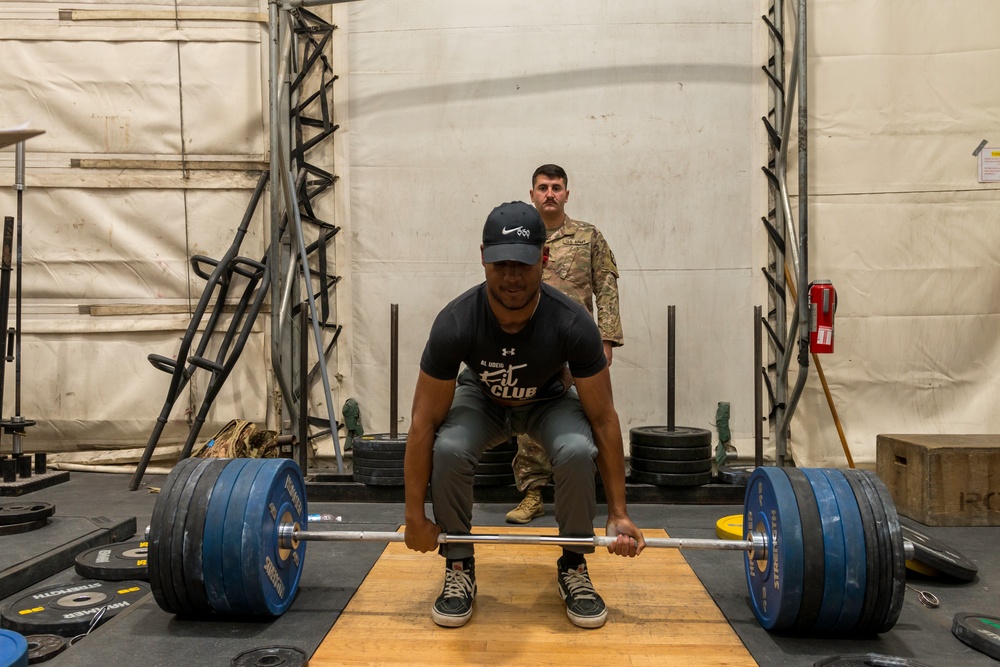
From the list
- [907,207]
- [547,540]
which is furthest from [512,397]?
[907,207]

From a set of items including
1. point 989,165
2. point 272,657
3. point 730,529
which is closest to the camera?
point 272,657

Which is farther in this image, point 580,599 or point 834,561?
point 580,599

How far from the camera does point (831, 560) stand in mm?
1906

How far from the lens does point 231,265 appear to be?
3980mm

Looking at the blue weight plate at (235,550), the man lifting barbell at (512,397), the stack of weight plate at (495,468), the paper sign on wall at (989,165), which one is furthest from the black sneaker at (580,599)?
the paper sign on wall at (989,165)

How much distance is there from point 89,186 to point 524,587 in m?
3.34

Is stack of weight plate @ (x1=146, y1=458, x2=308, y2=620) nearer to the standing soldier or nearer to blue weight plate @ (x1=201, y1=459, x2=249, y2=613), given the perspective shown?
blue weight plate @ (x1=201, y1=459, x2=249, y2=613)

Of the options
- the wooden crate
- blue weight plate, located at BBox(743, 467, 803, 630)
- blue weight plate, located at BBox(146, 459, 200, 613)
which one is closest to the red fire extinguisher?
the wooden crate

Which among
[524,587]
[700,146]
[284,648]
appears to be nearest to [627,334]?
[700,146]

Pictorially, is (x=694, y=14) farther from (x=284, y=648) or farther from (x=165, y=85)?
(x=284, y=648)

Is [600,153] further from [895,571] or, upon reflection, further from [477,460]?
[895,571]

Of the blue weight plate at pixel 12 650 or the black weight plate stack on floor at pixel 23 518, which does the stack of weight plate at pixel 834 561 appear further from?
the black weight plate stack on floor at pixel 23 518

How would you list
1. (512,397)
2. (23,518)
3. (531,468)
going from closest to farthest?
(512,397) → (23,518) → (531,468)

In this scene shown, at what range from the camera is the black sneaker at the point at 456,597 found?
2.04 meters
